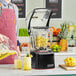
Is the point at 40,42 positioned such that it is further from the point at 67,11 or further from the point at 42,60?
the point at 67,11

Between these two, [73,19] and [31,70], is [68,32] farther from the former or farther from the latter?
[31,70]

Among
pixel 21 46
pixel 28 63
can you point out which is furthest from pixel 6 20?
pixel 21 46

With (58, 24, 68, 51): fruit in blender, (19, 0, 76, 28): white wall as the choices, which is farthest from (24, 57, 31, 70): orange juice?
(19, 0, 76, 28): white wall

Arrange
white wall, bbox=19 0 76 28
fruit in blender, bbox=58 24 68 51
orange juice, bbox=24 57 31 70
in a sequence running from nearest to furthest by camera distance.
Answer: orange juice, bbox=24 57 31 70, fruit in blender, bbox=58 24 68 51, white wall, bbox=19 0 76 28

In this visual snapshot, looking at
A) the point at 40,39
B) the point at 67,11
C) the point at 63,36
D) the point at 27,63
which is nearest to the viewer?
the point at 27,63

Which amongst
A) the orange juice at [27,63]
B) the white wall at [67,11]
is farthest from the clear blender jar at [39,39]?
the white wall at [67,11]

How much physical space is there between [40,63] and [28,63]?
103mm

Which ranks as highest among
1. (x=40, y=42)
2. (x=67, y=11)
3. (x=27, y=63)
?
(x=67, y=11)

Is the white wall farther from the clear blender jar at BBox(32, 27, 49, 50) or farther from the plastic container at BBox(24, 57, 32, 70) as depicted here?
the plastic container at BBox(24, 57, 32, 70)

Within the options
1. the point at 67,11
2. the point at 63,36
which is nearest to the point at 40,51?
the point at 63,36

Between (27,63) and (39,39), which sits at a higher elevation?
(39,39)

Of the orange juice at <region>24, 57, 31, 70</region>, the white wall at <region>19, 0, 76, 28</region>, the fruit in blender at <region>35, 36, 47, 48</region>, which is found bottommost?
the orange juice at <region>24, 57, 31, 70</region>

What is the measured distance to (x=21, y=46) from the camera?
3373 millimetres

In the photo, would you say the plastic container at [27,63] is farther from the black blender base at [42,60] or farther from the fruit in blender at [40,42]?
the fruit in blender at [40,42]
